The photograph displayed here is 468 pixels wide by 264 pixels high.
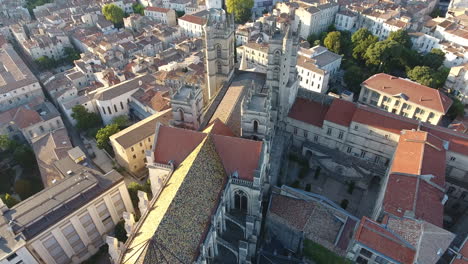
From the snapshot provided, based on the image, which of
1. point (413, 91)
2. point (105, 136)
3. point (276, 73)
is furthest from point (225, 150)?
point (413, 91)

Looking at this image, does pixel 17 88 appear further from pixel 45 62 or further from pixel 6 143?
pixel 6 143

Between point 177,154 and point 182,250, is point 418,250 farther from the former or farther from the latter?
point 177,154

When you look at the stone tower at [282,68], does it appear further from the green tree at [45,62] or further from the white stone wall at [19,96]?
the green tree at [45,62]

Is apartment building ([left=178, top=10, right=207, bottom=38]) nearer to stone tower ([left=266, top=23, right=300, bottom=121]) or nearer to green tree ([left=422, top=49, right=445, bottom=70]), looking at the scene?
stone tower ([left=266, top=23, right=300, bottom=121])

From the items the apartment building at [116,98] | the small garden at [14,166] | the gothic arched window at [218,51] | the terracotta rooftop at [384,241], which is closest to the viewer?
the terracotta rooftop at [384,241]

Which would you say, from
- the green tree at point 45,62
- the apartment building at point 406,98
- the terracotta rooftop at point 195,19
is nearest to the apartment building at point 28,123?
the green tree at point 45,62

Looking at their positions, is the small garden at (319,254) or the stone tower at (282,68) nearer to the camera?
the small garden at (319,254)

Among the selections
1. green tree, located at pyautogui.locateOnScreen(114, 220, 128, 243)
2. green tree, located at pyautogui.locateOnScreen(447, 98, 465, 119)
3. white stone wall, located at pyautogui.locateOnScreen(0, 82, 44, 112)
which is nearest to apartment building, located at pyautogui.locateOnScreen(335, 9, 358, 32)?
green tree, located at pyautogui.locateOnScreen(447, 98, 465, 119)
